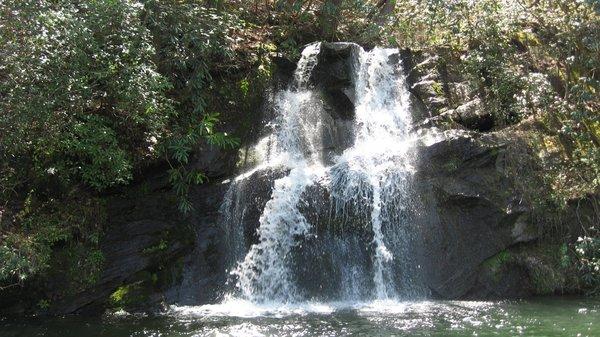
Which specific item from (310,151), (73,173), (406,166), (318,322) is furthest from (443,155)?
(73,173)

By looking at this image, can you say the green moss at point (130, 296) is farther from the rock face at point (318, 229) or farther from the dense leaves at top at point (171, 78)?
the dense leaves at top at point (171, 78)

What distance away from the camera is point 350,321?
369 inches

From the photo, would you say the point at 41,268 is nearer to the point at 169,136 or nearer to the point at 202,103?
the point at 169,136

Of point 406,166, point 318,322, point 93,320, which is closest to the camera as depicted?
point 318,322

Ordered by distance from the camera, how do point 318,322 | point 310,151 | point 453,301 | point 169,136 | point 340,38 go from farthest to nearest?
point 340,38 → point 310,151 → point 169,136 → point 453,301 → point 318,322

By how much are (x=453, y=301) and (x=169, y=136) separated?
6.15 metres

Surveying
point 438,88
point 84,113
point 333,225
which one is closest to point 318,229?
point 333,225

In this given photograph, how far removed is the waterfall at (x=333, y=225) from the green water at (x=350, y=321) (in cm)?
62

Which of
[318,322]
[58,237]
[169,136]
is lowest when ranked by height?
[318,322]

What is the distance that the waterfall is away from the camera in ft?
37.0

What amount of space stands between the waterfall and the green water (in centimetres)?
62

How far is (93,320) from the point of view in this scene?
10.1 metres

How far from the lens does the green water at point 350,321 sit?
870 centimetres

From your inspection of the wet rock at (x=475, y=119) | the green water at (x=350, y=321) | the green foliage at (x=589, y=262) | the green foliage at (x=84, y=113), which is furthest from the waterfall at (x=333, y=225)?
the green foliage at (x=589, y=262)
